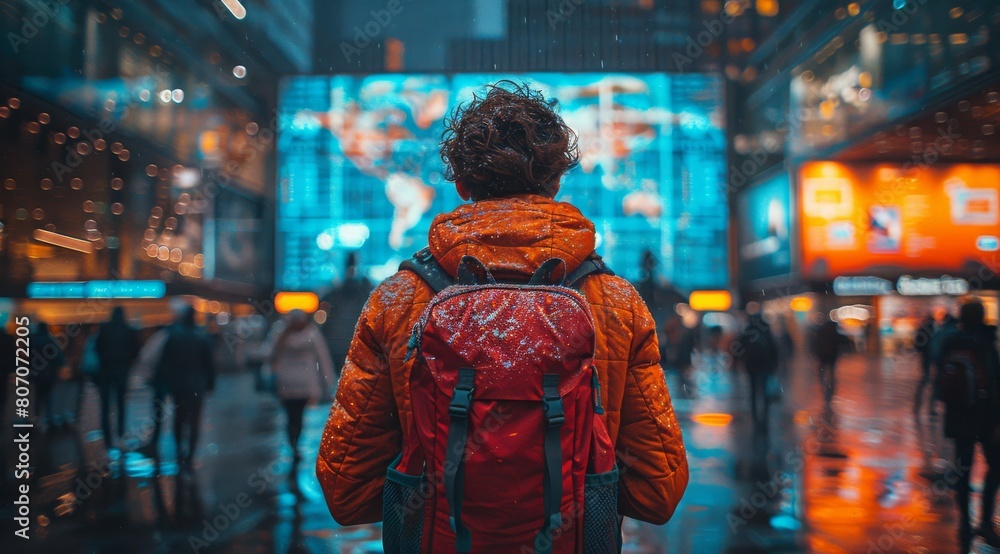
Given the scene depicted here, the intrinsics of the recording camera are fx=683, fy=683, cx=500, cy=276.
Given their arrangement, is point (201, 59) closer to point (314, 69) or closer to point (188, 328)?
point (314, 69)

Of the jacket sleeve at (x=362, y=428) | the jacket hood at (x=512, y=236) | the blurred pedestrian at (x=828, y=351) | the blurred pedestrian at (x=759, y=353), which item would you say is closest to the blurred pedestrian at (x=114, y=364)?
the jacket sleeve at (x=362, y=428)

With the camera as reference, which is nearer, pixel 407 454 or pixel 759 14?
pixel 407 454

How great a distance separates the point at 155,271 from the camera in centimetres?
525

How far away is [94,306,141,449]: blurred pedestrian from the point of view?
4.89 m

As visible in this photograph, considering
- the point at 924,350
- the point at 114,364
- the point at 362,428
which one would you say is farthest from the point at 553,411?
the point at 114,364

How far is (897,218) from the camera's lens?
5219 millimetres

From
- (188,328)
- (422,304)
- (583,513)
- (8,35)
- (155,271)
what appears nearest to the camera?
(583,513)

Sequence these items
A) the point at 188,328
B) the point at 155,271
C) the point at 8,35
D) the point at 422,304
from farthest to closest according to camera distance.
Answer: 1. the point at 188,328
2. the point at 155,271
3. the point at 8,35
4. the point at 422,304

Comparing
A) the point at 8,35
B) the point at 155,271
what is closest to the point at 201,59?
the point at 8,35

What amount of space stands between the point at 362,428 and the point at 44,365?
422cm

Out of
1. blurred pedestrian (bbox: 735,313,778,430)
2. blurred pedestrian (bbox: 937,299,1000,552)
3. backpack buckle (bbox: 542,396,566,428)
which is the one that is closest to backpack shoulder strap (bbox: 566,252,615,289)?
backpack buckle (bbox: 542,396,566,428)

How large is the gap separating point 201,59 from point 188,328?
220cm

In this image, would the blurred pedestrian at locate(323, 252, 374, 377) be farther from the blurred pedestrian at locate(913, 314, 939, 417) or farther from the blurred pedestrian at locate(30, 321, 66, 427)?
the blurred pedestrian at locate(913, 314, 939, 417)

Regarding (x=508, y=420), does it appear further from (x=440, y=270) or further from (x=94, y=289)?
(x=94, y=289)
